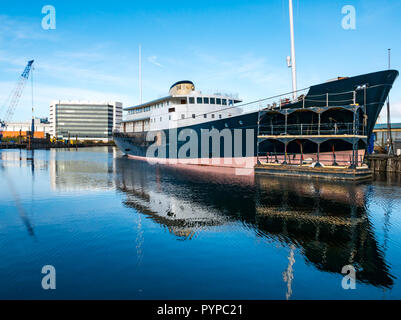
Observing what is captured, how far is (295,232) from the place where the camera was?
1062cm

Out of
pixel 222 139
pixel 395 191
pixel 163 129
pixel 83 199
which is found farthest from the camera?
pixel 163 129

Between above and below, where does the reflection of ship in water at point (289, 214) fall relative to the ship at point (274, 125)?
below

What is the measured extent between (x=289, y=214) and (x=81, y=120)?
189m

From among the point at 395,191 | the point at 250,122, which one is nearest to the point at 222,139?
the point at 250,122

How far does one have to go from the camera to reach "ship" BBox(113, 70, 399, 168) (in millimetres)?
24344

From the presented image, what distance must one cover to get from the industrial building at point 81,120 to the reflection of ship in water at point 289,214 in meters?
173

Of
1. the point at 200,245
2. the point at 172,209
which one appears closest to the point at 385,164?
the point at 172,209

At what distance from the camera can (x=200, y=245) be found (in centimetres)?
948

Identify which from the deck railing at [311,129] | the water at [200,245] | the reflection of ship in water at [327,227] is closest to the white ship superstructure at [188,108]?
the deck railing at [311,129]

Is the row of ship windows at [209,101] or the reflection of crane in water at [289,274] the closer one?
the reflection of crane in water at [289,274]

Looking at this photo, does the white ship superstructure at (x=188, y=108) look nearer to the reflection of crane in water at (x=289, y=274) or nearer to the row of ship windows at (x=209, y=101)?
the row of ship windows at (x=209, y=101)

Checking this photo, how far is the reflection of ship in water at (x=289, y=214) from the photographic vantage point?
837cm
